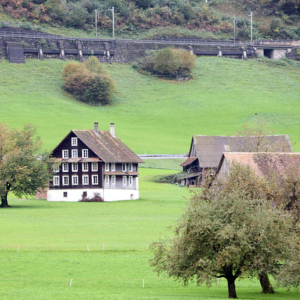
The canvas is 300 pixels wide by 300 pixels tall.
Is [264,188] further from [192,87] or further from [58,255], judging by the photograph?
[192,87]

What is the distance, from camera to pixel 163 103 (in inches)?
5197

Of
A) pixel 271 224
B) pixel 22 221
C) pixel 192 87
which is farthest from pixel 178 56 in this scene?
pixel 271 224

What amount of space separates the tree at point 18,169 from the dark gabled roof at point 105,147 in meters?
7.62

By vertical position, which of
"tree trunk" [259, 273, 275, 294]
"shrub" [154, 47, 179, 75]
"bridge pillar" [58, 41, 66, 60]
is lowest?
"tree trunk" [259, 273, 275, 294]

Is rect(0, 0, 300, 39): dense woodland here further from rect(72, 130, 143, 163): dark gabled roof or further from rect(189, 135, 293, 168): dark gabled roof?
rect(72, 130, 143, 163): dark gabled roof

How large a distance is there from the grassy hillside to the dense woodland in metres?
23.3

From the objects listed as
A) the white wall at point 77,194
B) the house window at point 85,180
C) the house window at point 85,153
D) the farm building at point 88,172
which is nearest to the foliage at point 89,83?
the farm building at point 88,172

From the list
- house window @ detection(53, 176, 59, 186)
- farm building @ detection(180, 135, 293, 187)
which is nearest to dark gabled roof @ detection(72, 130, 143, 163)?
house window @ detection(53, 176, 59, 186)

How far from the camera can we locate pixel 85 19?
540 feet

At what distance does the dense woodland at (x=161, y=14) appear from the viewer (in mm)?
162000

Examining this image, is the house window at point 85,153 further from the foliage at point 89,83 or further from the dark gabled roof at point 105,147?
the foliage at point 89,83

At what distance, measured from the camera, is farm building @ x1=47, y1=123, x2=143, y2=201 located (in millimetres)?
70438

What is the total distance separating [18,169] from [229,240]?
1470 inches

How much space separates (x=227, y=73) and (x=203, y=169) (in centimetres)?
6978
